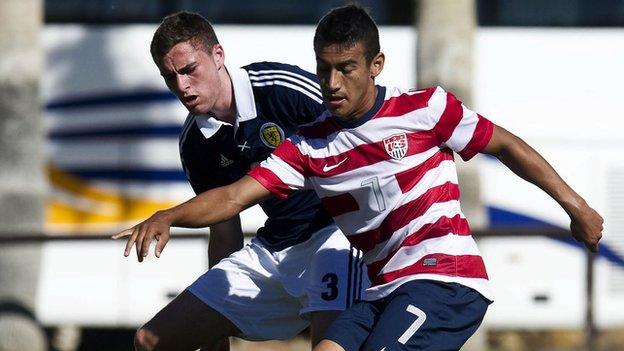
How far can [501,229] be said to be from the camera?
31.3ft

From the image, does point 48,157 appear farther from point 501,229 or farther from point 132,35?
point 501,229

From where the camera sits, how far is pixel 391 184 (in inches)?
214

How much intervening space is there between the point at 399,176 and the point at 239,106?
86cm

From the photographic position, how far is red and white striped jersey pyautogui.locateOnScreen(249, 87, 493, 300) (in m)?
5.43

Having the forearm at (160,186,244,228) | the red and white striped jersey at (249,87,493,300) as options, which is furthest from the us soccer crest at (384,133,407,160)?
the forearm at (160,186,244,228)

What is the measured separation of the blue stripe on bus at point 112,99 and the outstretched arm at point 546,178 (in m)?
5.44

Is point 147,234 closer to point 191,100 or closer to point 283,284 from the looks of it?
point 191,100

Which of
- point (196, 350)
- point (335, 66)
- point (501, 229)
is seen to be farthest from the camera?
point (501, 229)

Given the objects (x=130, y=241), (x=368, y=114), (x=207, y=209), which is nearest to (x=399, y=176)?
(x=368, y=114)

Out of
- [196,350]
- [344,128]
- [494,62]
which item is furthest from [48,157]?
[344,128]

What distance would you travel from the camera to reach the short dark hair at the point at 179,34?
578 cm

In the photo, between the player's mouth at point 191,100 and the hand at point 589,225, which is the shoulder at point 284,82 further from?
the hand at point 589,225

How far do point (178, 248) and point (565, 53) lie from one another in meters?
3.30

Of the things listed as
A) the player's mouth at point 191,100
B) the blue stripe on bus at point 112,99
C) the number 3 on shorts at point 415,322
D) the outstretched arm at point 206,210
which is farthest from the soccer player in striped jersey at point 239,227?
the blue stripe on bus at point 112,99
